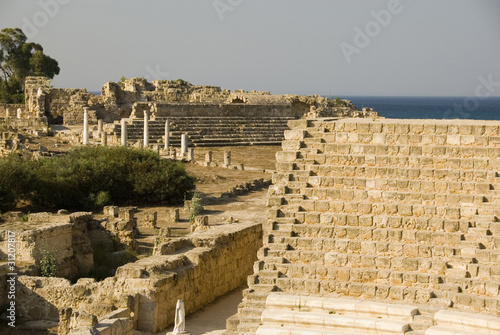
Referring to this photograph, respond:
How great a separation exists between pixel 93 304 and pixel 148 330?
88 cm

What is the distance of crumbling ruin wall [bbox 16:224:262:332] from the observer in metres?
13.2

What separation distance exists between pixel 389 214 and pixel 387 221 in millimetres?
160

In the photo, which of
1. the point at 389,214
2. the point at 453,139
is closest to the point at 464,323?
the point at 389,214

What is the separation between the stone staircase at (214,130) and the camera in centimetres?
4150

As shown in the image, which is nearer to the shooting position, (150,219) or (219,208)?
(150,219)

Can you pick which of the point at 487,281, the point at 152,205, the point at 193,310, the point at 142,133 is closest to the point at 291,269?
the point at 193,310

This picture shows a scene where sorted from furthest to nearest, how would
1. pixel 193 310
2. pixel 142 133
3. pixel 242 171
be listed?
pixel 142 133 → pixel 242 171 → pixel 193 310

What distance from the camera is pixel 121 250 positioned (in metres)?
18.0

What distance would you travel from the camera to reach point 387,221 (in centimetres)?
1384

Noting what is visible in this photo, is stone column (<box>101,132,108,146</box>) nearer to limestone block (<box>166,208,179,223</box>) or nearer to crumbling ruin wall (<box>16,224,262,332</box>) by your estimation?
limestone block (<box>166,208,179,223</box>)

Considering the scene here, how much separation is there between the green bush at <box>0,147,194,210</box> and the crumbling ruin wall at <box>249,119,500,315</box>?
9.34 metres

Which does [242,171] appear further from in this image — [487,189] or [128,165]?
[487,189]

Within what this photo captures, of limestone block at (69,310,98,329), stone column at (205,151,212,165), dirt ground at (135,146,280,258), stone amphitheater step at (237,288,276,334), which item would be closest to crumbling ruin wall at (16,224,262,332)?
limestone block at (69,310,98,329)

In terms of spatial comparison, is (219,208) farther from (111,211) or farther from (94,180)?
(94,180)
